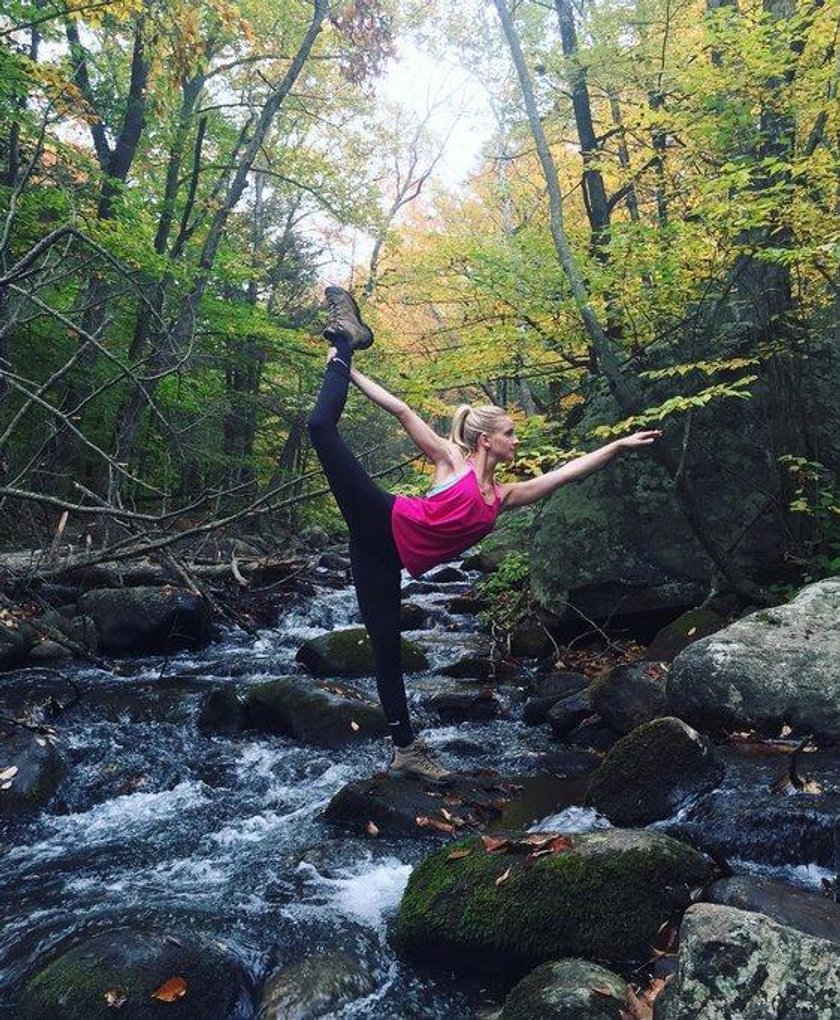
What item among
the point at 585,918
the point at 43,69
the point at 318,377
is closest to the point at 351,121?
the point at 318,377

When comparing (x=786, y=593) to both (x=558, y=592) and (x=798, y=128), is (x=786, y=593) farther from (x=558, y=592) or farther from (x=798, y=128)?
(x=798, y=128)

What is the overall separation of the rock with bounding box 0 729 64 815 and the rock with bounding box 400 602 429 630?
631cm

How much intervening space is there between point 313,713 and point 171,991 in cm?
362

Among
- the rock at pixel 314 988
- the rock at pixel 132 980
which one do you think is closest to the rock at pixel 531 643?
the rock at pixel 314 988

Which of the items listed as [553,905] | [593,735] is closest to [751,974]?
[553,905]

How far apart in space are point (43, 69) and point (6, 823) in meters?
Result: 7.73

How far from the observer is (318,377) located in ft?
50.1

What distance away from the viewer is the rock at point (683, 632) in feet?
24.7

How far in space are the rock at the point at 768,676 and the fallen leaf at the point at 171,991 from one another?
403 centimetres

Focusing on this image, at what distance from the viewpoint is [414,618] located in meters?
11.5

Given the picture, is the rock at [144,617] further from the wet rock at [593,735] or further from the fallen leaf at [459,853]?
the fallen leaf at [459,853]

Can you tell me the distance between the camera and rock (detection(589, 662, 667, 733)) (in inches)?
237

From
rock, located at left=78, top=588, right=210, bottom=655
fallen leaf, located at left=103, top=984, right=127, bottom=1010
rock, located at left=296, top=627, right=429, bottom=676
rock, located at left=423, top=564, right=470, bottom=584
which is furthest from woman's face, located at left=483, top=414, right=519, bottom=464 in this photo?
rock, located at left=423, top=564, right=470, bottom=584

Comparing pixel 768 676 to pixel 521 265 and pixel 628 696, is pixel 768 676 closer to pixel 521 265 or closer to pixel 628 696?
pixel 628 696
